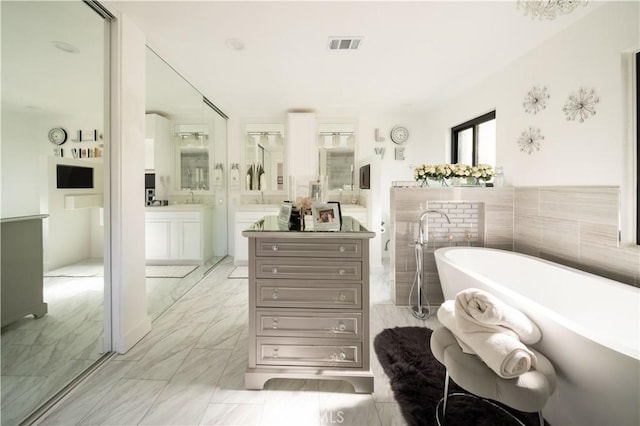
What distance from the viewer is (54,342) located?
1601 millimetres

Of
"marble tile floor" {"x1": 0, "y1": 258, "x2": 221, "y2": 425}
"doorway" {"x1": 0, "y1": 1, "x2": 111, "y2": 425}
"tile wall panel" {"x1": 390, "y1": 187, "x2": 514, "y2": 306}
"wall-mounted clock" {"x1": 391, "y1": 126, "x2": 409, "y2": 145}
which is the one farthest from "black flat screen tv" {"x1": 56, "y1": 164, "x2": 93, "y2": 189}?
"wall-mounted clock" {"x1": 391, "y1": 126, "x2": 409, "y2": 145}

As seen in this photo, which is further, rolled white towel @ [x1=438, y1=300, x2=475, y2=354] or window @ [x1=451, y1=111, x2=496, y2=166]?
window @ [x1=451, y1=111, x2=496, y2=166]

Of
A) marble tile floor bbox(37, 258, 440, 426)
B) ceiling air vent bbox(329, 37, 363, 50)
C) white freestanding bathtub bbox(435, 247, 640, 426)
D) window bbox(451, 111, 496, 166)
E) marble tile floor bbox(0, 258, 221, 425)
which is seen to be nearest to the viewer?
white freestanding bathtub bbox(435, 247, 640, 426)

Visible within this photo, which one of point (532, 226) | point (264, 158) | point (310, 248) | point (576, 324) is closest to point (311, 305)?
point (310, 248)

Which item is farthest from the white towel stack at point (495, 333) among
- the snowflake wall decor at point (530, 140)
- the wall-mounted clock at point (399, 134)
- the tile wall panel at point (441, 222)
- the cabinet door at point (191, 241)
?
the wall-mounted clock at point (399, 134)

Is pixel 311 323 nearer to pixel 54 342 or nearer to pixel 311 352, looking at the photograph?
pixel 311 352

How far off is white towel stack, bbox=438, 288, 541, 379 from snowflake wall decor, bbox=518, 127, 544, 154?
79.7 inches

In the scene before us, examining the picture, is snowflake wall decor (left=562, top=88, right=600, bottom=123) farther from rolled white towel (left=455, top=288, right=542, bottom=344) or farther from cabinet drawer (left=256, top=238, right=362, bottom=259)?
cabinet drawer (left=256, top=238, right=362, bottom=259)

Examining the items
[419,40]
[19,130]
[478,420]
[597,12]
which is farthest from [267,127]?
[478,420]

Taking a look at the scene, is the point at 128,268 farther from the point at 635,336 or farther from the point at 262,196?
the point at 635,336

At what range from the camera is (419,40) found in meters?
2.44

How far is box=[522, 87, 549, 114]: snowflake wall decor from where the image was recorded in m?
2.52

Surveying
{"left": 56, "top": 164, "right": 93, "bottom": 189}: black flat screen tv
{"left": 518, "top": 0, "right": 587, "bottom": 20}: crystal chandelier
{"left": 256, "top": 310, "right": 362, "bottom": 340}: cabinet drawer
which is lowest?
{"left": 256, "top": 310, "right": 362, "bottom": 340}: cabinet drawer

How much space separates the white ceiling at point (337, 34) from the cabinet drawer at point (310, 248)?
171 cm
